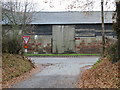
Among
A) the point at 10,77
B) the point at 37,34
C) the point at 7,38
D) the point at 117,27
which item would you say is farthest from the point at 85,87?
the point at 37,34

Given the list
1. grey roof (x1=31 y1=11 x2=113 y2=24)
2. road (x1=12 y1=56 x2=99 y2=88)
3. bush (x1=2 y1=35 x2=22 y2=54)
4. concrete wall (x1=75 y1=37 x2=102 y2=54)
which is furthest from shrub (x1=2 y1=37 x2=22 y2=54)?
grey roof (x1=31 y1=11 x2=113 y2=24)

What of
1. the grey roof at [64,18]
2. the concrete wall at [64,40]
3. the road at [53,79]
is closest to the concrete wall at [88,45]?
the concrete wall at [64,40]

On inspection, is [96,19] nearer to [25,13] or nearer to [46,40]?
[46,40]

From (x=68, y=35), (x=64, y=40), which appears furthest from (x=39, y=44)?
(x=68, y=35)

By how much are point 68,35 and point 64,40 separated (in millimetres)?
1044

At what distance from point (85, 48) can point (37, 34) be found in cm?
849

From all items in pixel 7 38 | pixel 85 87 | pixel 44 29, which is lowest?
pixel 85 87

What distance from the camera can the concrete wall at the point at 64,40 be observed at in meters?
35.5

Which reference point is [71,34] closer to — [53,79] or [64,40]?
[64,40]

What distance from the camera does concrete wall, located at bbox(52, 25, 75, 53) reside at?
35500mm

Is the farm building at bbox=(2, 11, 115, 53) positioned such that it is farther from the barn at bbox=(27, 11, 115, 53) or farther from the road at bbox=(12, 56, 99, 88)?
the road at bbox=(12, 56, 99, 88)

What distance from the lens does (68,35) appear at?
35.7m

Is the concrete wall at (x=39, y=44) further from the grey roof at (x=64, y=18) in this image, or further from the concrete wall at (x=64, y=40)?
the grey roof at (x=64, y=18)

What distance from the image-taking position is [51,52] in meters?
35.4
